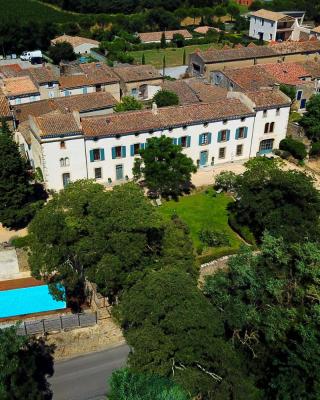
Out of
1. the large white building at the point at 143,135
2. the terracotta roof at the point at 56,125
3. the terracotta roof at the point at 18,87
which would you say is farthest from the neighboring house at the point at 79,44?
the terracotta roof at the point at 56,125

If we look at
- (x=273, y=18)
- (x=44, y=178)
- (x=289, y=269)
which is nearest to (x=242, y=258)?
(x=289, y=269)

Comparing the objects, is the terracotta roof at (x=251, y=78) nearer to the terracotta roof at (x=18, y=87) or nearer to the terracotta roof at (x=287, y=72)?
the terracotta roof at (x=287, y=72)

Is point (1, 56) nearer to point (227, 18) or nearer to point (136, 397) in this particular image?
point (227, 18)

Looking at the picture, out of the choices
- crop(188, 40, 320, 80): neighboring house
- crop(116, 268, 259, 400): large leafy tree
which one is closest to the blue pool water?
crop(116, 268, 259, 400): large leafy tree

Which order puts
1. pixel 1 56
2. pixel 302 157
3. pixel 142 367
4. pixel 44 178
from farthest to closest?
pixel 1 56 → pixel 302 157 → pixel 44 178 → pixel 142 367

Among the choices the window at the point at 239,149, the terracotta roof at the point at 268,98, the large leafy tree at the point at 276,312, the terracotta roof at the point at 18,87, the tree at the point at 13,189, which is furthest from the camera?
the terracotta roof at the point at 18,87

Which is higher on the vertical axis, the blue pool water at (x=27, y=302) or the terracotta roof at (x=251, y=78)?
the terracotta roof at (x=251, y=78)

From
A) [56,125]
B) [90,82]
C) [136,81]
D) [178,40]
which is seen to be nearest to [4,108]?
[90,82]
